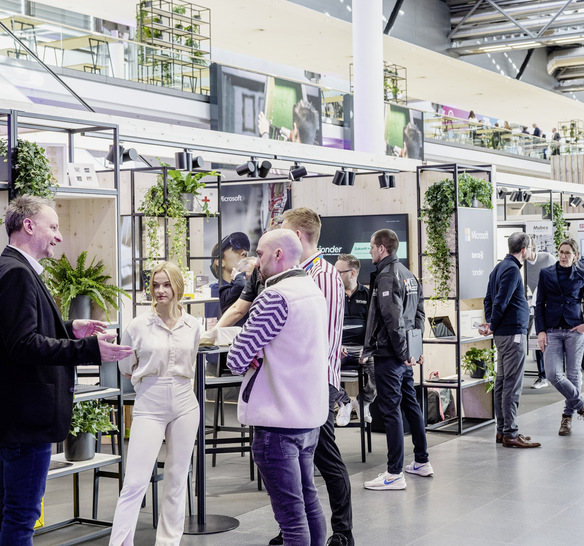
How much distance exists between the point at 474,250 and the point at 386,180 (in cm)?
115

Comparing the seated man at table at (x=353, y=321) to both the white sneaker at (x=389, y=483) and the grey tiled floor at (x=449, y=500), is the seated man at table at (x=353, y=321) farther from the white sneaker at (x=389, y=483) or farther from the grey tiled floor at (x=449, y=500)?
the white sneaker at (x=389, y=483)

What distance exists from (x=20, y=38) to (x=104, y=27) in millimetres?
3603

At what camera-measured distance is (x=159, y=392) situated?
13.0 ft

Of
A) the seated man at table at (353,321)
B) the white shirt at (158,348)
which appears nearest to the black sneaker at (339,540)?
the white shirt at (158,348)

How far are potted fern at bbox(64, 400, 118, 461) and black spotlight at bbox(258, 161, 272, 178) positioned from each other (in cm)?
360

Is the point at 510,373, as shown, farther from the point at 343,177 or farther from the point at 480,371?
the point at 343,177

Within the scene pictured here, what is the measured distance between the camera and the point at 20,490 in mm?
3035

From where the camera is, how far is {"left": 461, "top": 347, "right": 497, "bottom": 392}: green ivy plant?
7531mm

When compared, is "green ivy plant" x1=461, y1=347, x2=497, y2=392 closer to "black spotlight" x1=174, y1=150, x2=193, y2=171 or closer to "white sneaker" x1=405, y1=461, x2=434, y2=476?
"white sneaker" x1=405, y1=461, x2=434, y2=476

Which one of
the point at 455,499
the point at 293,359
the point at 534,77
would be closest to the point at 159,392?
the point at 293,359

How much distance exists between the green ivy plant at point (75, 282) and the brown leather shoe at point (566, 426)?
13.7ft

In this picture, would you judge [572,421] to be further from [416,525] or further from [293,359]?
[293,359]

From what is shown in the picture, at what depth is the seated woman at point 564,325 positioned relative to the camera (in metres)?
7.08

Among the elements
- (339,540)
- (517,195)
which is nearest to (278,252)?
(339,540)
